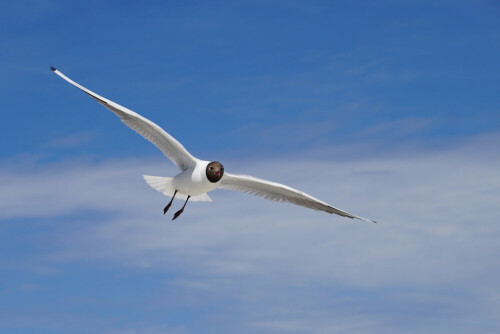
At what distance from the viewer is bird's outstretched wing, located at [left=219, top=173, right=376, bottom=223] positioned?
31.7m

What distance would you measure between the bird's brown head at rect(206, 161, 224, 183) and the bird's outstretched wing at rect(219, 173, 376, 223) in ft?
1.62

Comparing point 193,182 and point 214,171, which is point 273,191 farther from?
point 193,182

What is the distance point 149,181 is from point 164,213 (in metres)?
1.02

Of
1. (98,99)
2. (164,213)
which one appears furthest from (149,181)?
(98,99)

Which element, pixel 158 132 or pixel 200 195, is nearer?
pixel 158 132

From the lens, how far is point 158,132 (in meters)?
30.7

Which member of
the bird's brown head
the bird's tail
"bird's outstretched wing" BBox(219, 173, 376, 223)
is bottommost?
the bird's tail

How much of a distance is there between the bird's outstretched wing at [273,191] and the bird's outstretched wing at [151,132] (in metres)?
1.26

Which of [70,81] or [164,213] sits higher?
[70,81]

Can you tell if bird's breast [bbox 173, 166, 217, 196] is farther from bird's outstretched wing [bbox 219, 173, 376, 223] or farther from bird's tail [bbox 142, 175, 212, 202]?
bird's outstretched wing [bbox 219, 173, 376, 223]

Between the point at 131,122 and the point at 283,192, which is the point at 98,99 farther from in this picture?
the point at 283,192

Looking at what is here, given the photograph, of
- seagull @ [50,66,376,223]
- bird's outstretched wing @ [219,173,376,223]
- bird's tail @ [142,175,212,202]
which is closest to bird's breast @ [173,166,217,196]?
seagull @ [50,66,376,223]

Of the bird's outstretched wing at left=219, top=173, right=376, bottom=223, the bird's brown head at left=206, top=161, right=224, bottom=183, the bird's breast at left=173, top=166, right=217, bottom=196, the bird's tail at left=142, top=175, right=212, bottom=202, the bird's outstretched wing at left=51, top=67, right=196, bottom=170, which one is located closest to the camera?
→ the bird's outstretched wing at left=51, top=67, right=196, bottom=170

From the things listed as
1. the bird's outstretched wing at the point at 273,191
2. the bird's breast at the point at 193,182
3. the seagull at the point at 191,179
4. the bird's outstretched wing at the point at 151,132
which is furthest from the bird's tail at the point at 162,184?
the bird's outstretched wing at the point at 273,191
